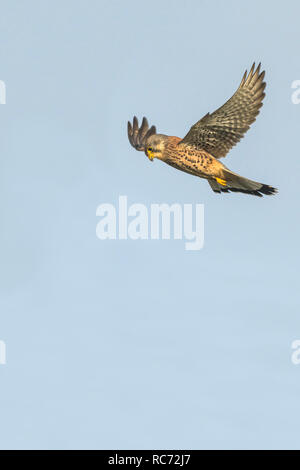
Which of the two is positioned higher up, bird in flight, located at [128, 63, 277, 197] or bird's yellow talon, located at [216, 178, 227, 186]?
bird in flight, located at [128, 63, 277, 197]

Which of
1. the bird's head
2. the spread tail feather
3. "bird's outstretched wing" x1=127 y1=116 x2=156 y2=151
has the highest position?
"bird's outstretched wing" x1=127 y1=116 x2=156 y2=151

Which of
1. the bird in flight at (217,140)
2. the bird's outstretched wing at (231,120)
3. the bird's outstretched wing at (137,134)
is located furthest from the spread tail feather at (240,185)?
the bird's outstretched wing at (137,134)

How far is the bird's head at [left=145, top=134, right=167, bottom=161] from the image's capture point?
67.7ft

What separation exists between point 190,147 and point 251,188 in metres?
1.48

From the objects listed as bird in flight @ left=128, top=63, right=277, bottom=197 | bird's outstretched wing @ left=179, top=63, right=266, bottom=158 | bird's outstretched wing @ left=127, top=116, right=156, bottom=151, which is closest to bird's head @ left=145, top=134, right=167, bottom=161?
bird in flight @ left=128, top=63, right=277, bottom=197

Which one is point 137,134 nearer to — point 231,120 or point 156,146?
point 156,146

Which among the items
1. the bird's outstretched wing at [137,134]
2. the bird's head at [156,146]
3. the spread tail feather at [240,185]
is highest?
the bird's outstretched wing at [137,134]

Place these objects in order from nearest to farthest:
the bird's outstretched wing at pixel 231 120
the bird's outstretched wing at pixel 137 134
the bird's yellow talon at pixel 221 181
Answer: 1. the bird's outstretched wing at pixel 231 120
2. the bird's yellow talon at pixel 221 181
3. the bird's outstretched wing at pixel 137 134

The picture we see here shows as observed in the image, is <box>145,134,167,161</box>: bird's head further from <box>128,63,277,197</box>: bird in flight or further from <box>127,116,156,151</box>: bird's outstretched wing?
<box>127,116,156,151</box>: bird's outstretched wing

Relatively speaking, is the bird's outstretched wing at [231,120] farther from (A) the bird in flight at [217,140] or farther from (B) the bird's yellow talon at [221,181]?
(B) the bird's yellow talon at [221,181]

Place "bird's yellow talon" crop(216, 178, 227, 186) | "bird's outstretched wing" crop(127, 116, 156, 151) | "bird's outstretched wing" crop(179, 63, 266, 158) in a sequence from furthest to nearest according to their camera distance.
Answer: "bird's outstretched wing" crop(127, 116, 156, 151) → "bird's yellow talon" crop(216, 178, 227, 186) → "bird's outstretched wing" crop(179, 63, 266, 158)

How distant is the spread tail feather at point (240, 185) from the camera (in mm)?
20547
